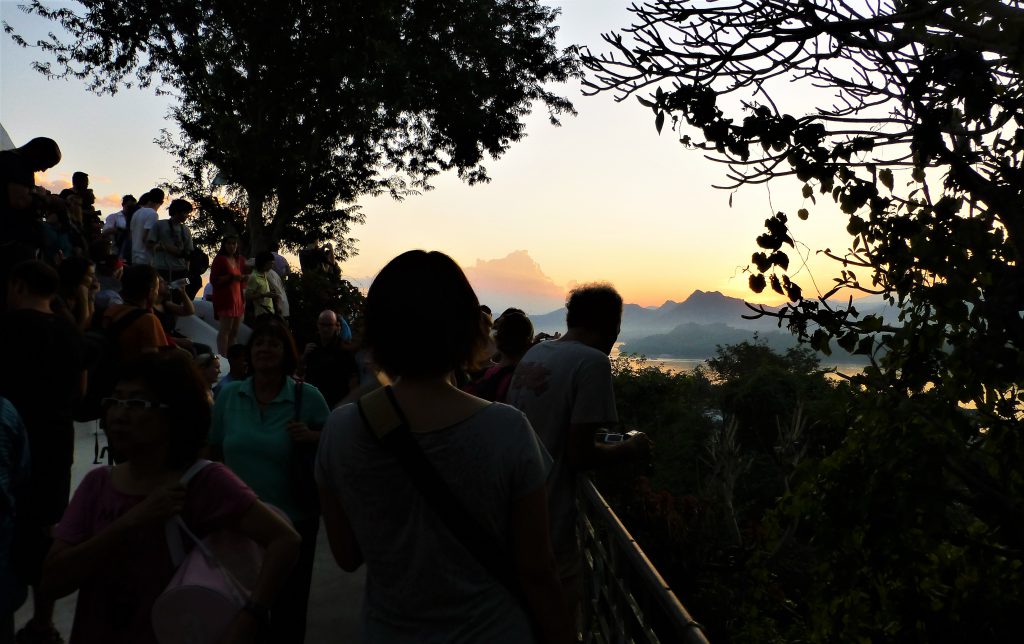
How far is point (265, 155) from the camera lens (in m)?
19.8

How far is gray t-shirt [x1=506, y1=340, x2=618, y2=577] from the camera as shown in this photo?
127 inches

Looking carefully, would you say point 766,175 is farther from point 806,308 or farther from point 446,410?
point 446,410

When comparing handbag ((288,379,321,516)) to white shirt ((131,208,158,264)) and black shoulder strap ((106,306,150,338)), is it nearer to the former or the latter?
black shoulder strap ((106,306,150,338))

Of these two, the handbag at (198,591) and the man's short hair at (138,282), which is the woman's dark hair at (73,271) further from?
the handbag at (198,591)

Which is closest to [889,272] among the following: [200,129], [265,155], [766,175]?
[766,175]

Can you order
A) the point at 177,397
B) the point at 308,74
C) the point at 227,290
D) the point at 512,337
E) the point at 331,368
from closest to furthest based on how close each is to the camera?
the point at 177,397 < the point at 512,337 < the point at 331,368 < the point at 227,290 < the point at 308,74

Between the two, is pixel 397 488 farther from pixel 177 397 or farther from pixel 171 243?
pixel 171 243

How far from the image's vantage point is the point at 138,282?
5617 millimetres

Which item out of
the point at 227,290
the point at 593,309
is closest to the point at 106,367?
the point at 593,309

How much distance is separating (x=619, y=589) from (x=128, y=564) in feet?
5.77

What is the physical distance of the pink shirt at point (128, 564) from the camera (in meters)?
2.21

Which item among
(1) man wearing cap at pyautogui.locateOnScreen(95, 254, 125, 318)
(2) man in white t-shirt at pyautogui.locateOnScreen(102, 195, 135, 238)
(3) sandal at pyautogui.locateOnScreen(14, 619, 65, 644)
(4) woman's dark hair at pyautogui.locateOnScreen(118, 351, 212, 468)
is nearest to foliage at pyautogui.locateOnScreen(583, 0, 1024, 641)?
(4) woman's dark hair at pyautogui.locateOnScreen(118, 351, 212, 468)

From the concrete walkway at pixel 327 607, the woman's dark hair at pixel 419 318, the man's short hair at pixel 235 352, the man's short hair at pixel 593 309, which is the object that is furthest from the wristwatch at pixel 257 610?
the man's short hair at pixel 235 352

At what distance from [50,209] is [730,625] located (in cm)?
1010
